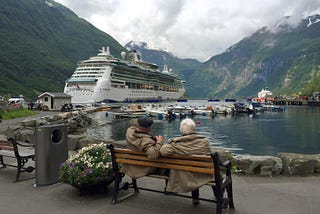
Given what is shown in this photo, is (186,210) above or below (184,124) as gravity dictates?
below

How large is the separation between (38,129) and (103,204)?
2.02 metres

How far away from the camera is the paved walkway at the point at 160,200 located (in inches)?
189

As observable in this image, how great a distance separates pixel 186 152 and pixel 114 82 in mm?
85807

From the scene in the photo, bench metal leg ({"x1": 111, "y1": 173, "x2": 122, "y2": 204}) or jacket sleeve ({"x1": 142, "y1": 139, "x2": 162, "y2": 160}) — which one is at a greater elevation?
jacket sleeve ({"x1": 142, "y1": 139, "x2": 162, "y2": 160})

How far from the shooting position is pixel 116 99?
293ft

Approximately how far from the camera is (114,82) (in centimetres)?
8881

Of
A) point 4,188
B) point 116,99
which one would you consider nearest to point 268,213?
point 4,188

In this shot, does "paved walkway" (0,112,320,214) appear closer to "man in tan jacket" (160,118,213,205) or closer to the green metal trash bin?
the green metal trash bin

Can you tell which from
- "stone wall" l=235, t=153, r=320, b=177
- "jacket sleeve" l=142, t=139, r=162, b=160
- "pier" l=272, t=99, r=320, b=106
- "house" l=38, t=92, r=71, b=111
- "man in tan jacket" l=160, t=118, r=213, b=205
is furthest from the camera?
"pier" l=272, t=99, r=320, b=106

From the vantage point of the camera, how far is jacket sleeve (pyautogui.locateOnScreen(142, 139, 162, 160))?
456cm

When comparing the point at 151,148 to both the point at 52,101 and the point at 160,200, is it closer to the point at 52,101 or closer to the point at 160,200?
the point at 160,200

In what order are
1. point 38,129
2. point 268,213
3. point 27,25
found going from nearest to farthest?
point 268,213 → point 38,129 → point 27,25

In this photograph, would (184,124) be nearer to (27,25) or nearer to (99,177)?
(99,177)

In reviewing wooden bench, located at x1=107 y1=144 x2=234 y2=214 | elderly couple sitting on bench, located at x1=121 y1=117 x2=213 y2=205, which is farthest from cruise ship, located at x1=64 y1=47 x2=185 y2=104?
elderly couple sitting on bench, located at x1=121 y1=117 x2=213 y2=205
